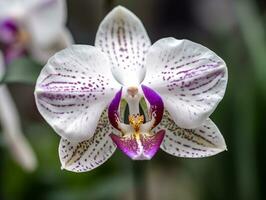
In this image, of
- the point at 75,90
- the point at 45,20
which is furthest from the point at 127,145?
the point at 45,20

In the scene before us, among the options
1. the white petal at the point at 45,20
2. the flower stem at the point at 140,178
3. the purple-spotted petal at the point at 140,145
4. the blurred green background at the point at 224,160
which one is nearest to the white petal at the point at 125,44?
the purple-spotted petal at the point at 140,145

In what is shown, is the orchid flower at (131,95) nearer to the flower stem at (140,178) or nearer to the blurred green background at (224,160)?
the flower stem at (140,178)

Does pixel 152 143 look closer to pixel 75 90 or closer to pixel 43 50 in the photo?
pixel 75 90

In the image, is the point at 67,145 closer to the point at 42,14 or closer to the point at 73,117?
the point at 73,117

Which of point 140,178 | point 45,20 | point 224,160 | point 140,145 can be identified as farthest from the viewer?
point 224,160

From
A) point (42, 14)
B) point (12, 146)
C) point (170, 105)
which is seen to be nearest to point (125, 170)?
point (12, 146)

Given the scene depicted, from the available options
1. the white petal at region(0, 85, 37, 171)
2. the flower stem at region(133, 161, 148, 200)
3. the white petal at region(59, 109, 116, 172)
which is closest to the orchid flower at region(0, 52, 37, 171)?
the white petal at region(0, 85, 37, 171)
